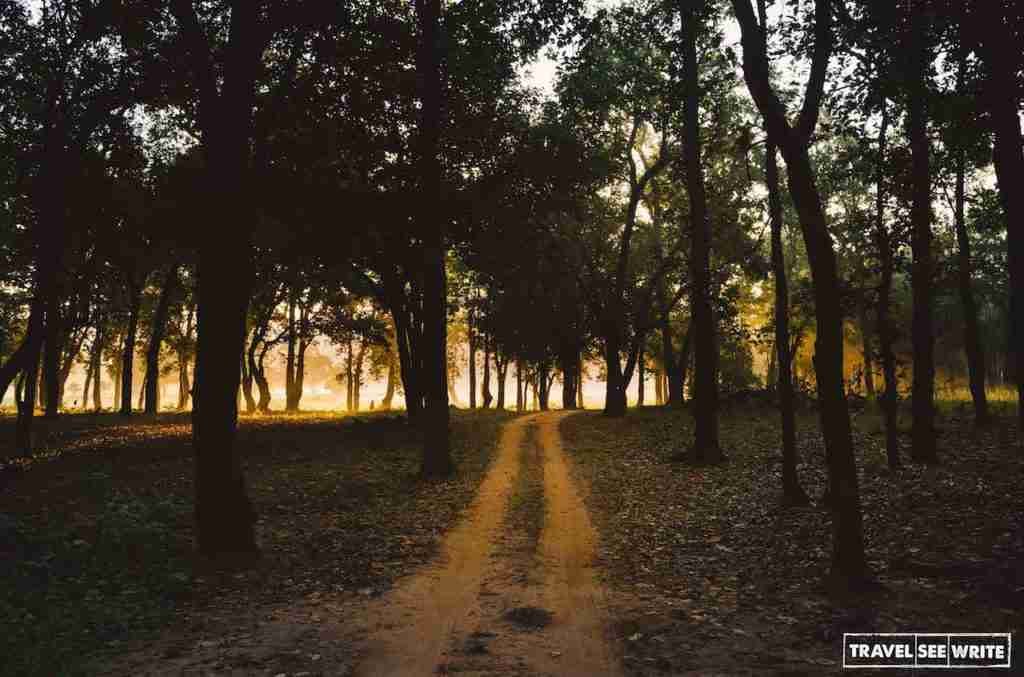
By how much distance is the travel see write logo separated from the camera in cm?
635

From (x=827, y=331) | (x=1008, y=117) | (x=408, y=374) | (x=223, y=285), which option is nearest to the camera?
(x=827, y=331)

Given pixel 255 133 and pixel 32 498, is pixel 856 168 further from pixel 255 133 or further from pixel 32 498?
pixel 32 498

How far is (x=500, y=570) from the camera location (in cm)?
1034

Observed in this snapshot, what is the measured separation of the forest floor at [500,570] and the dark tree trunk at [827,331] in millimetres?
721

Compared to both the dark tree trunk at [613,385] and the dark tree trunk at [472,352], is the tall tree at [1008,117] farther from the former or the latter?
the dark tree trunk at [472,352]

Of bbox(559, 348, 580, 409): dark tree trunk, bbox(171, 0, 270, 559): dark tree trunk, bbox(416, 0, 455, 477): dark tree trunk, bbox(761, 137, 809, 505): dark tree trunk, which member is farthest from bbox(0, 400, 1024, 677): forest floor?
bbox(559, 348, 580, 409): dark tree trunk

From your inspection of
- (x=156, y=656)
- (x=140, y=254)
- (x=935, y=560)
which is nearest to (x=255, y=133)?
(x=156, y=656)

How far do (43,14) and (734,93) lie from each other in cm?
2516

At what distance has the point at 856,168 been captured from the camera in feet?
54.4

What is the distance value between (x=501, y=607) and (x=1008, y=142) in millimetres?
9074

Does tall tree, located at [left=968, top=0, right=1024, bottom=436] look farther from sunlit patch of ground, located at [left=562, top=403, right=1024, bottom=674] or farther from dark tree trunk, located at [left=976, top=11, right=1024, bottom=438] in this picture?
sunlit patch of ground, located at [left=562, top=403, right=1024, bottom=674]

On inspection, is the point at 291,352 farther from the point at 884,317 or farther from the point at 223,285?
the point at 884,317

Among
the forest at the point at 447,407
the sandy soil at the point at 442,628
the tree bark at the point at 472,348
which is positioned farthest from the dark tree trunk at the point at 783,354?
the tree bark at the point at 472,348

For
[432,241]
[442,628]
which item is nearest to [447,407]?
[432,241]
